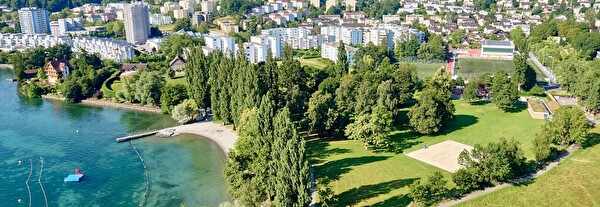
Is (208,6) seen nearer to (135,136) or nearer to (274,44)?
(274,44)

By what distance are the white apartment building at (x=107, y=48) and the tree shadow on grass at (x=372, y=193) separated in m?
64.3

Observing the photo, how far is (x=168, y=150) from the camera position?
42.6m

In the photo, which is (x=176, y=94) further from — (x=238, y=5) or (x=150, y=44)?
(x=238, y=5)

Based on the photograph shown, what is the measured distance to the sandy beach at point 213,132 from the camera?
143 feet

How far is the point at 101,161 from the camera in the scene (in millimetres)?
40031

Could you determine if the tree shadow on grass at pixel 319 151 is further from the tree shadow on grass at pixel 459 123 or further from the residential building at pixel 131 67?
the residential building at pixel 131 67

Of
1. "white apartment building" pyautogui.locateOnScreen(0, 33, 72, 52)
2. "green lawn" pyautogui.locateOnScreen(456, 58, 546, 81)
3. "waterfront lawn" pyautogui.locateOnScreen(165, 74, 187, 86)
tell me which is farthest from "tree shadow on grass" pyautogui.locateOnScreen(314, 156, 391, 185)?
"white apartment building" pyautogui.locateOnScreen(0, 33, 72, 52)

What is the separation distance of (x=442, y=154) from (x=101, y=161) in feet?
93.0

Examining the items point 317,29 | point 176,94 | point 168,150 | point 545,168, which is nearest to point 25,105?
point 176,94

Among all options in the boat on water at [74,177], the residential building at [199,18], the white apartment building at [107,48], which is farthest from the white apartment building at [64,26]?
the boat on water at [74,177]

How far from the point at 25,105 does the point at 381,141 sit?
4580 centimetres

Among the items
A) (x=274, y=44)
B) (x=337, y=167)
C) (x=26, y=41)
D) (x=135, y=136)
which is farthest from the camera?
(x=26, y=41)

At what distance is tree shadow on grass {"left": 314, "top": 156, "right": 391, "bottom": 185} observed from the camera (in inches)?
1334

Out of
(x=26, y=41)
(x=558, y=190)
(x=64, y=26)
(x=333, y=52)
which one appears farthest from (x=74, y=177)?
(x=64, y=26)
